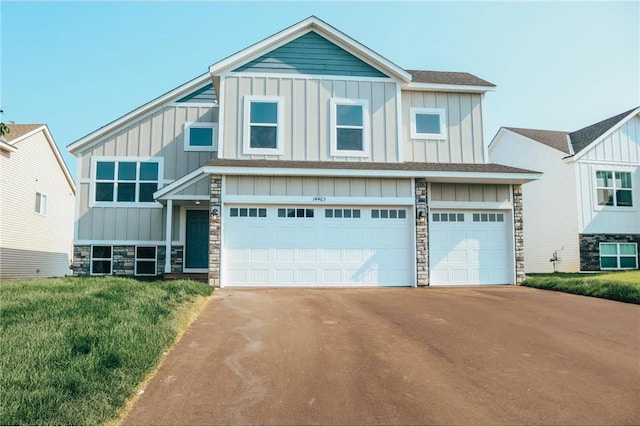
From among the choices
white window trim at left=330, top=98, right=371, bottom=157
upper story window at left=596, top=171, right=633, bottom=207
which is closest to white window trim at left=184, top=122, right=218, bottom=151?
white window trim at left=330, top=98, right=371, bottom=157

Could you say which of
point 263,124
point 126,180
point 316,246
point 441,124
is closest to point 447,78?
point 441,124

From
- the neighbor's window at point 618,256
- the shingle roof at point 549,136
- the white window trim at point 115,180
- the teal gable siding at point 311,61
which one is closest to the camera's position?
the teal gable siding at point 311,61

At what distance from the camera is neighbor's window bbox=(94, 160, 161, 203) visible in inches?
615

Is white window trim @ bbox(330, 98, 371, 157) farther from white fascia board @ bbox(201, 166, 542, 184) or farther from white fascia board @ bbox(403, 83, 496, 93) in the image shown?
white fascia board @ bbox(403, 83, 496, 93)

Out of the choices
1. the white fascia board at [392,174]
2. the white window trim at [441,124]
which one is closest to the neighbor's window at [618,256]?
the white fascia board at [392,174]

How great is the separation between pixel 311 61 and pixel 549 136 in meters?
13.5

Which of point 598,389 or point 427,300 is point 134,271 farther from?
point 598,389

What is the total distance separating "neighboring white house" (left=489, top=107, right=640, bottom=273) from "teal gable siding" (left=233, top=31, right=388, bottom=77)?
33.7 ft

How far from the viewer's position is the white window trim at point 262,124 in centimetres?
1311

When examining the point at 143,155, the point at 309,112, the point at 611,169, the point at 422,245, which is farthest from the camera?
the point at 611,169

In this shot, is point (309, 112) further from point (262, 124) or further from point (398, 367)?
point (398, 367)

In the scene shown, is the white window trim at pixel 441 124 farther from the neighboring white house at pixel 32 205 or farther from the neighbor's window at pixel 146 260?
the neighboring white house at pixel 32 205

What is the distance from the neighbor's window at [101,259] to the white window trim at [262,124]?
639 centimetres

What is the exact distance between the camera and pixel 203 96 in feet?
53.8
